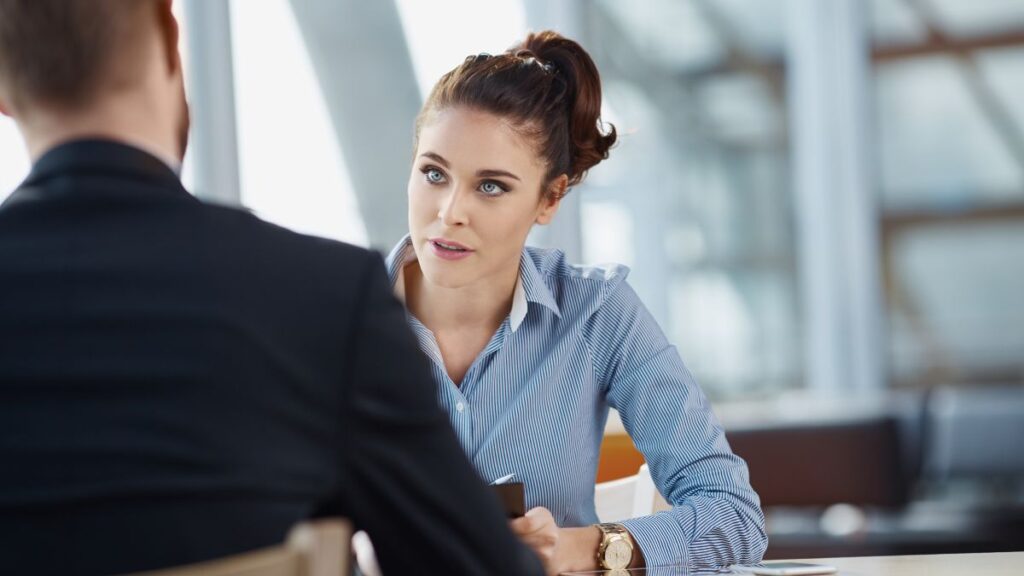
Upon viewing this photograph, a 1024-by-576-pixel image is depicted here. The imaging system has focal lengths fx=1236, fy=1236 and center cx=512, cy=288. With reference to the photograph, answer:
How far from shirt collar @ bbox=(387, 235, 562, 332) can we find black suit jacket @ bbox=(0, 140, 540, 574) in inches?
44.7

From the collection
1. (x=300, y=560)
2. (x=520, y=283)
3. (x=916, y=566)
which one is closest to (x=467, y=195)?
(x=520, y=283)

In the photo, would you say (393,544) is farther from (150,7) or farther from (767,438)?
(767,438)

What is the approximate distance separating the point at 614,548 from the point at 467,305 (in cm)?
56

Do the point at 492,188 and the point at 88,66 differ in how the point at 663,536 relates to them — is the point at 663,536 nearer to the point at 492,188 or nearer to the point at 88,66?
the point at 492,188

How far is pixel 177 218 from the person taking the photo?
96cm

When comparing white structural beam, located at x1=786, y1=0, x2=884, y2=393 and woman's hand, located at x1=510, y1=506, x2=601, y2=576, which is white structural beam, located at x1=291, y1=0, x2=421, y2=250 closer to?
white structural beam, located at x1=786, y1=0, x2=884, y2=393

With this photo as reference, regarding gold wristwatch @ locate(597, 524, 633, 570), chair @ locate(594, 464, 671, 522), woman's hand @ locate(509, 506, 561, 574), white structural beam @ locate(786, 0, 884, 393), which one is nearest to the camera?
woman's hand @ locate(509, 506, 561, 574)

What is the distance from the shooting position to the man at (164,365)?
2.92 feet

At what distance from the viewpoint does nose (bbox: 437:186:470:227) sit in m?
2.10

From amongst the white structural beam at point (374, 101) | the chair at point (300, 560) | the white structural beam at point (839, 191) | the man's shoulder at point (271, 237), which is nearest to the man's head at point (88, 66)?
the man's shoulder at point (271, 237)

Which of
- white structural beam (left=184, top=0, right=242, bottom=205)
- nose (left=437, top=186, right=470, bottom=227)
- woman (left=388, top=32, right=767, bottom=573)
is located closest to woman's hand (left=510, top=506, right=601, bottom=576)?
woman (left=388, top=32, right=767, bottom=573)

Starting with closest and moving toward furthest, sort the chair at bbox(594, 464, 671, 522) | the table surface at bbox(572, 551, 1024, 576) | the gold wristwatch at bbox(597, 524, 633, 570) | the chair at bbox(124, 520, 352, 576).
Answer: the chair at bbox(124, 520, 352, 576)
the table surface at bbox(572, 551, 1024, 576)
the gold wristwatch at bbox(597, 524, 633, 570)
the chair at bbox(594, 464, 671, 522)

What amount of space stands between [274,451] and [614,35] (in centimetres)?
518

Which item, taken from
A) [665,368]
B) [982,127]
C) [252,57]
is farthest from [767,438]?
[665,368]
